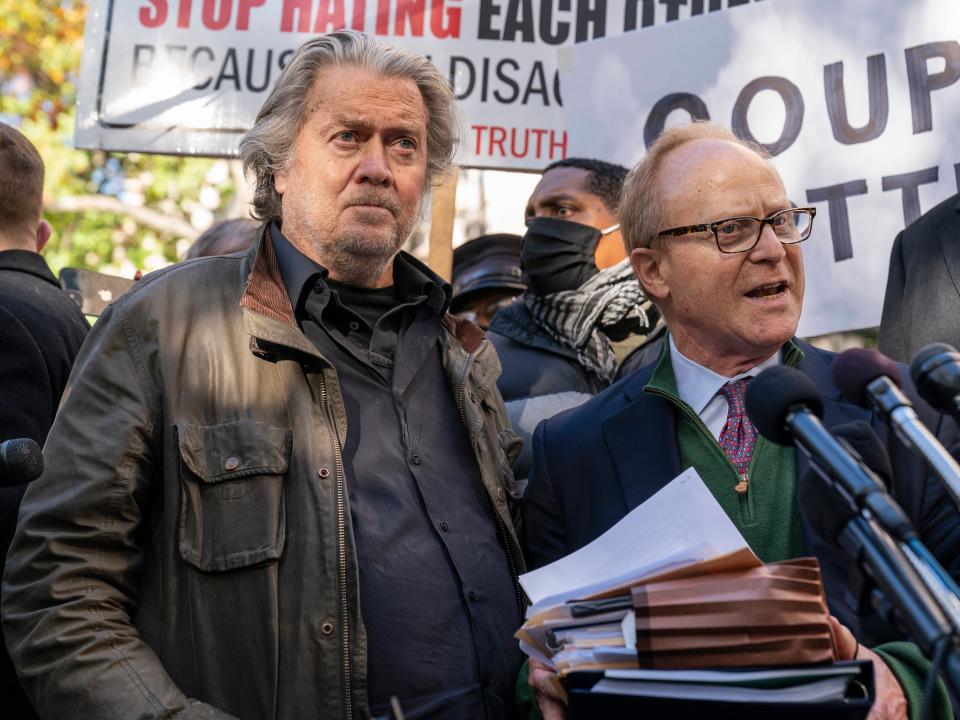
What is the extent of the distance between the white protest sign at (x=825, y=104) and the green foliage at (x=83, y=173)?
42.4ft

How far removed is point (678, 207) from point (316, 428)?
108cm

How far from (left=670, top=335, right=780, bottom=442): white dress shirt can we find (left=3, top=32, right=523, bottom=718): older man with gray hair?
542 mm

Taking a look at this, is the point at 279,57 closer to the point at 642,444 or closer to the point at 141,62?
the point at 141,62

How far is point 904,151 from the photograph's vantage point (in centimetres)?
492

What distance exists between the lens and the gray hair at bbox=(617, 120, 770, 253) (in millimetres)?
3418

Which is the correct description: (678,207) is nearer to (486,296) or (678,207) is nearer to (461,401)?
(461,401)

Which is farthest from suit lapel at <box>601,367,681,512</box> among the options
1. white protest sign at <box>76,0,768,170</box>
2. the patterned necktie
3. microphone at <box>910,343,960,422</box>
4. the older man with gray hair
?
white protest sign at <box>76,0,768,170</box>

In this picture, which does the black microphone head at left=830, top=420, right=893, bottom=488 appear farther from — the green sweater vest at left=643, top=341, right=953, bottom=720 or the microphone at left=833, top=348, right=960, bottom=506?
the green sweater vest at left=643, top=341, right=953, bottom=720

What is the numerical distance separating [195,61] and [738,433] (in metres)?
3.35

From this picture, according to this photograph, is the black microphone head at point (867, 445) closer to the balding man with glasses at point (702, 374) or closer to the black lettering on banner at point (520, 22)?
the balding man with glasses at point (702, 374)

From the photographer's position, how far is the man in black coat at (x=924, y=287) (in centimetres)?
409

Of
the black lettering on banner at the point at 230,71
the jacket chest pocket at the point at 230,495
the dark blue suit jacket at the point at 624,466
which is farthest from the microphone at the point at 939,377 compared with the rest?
the black lettering on banner at the point at 230,71

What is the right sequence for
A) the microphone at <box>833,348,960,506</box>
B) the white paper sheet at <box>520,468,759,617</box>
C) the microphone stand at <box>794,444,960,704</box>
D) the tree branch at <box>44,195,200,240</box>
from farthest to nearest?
the tree branch at <box>44,195,200,240</box> → the white paper sheet at <box>520,468,759,617</box> → the microphone at <box>833,348,960,506</box> → the microphone stand at <box>794,444,960,704</box>

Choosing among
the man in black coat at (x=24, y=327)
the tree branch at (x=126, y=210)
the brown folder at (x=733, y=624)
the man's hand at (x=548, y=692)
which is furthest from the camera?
the tree branch at (x=126, y=210)
